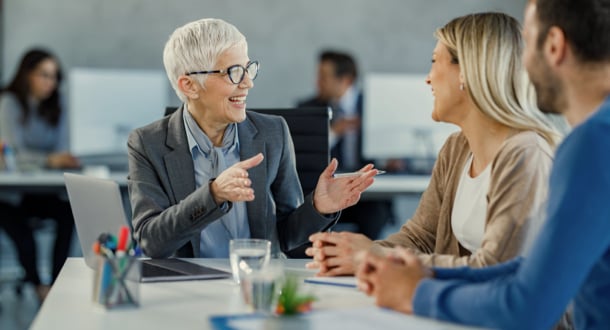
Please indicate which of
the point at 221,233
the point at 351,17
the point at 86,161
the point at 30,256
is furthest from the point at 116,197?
the point at 351,17

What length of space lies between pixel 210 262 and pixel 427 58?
206 inches

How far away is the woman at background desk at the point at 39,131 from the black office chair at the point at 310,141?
263cm

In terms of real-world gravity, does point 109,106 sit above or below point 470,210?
below

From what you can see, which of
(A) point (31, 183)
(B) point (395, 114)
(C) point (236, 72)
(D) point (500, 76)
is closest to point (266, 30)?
(B) point (395, 114)

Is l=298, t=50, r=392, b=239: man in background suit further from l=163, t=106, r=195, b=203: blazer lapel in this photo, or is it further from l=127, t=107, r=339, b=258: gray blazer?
l=163, t=106, r=195, b=203: blazer lapel

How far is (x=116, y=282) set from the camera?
1543 millimetres

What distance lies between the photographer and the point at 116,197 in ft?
5.62

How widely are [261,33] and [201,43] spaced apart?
4.53m

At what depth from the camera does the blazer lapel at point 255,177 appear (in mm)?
2395

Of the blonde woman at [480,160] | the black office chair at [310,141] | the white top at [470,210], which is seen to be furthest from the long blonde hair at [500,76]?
the black office chair at [310,141]

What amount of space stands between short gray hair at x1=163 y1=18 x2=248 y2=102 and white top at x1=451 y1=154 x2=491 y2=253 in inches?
29.1

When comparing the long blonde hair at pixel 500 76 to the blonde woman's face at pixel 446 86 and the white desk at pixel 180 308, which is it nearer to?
the blonde woman's face at pixel 446 86

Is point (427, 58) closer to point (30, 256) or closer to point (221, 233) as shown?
point (30, 256)

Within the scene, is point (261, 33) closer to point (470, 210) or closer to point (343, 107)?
point (343, 107)
